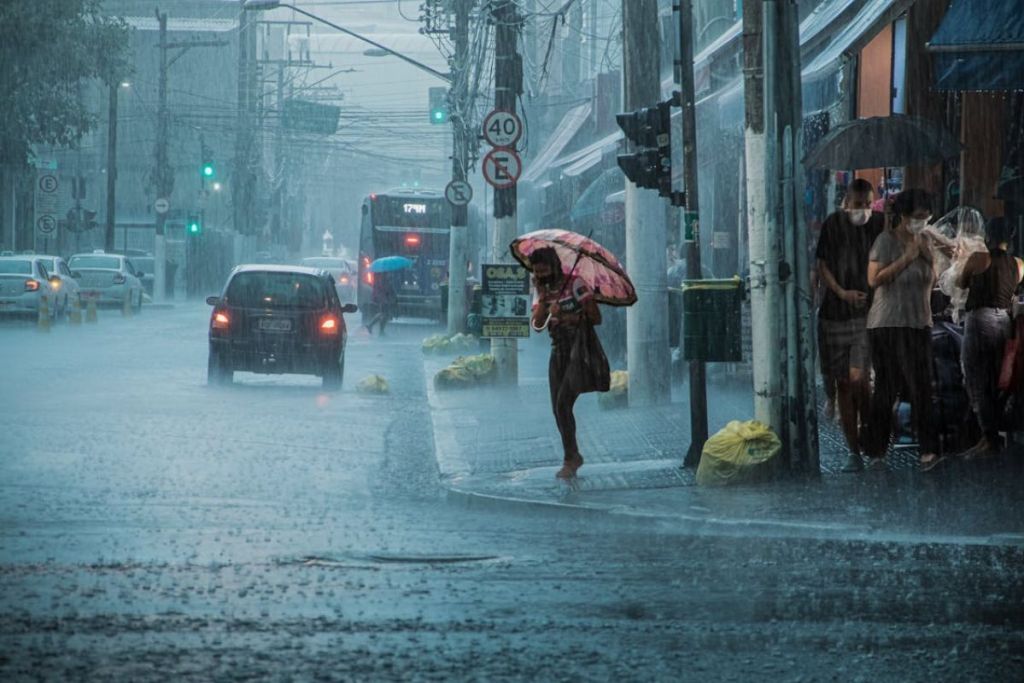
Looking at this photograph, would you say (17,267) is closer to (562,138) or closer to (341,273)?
(562,138)

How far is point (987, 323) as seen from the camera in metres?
12.7

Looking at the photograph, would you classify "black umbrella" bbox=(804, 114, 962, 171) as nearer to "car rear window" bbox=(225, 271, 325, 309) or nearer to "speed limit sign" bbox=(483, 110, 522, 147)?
"speed limit sign" bbox=(483, 110, 522, 147)

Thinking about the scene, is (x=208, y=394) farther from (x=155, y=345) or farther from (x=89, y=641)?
(x=89, y=641)

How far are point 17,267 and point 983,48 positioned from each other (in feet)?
99.7

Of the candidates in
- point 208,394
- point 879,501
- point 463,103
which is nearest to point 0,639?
point 879,501

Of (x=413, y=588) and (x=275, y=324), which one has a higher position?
(x=275, y=324)

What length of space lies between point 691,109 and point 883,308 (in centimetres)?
215

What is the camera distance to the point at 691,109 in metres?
13.6

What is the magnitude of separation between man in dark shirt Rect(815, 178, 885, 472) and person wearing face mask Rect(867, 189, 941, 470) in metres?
0.10

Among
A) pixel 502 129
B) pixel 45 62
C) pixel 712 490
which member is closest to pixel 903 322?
pixel 712 490

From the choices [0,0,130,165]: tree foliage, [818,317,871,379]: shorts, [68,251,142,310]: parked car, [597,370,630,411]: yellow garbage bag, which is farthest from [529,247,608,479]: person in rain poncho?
[0,0,130,165]: tree foliage

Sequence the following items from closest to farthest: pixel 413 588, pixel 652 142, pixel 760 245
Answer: pixel 413 588 → pixel 760 245 → pixel 652 142

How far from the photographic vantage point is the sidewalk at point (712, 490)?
10.2 meters

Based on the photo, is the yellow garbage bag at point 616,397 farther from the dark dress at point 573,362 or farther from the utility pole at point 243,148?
the utility pole at point 243,148
